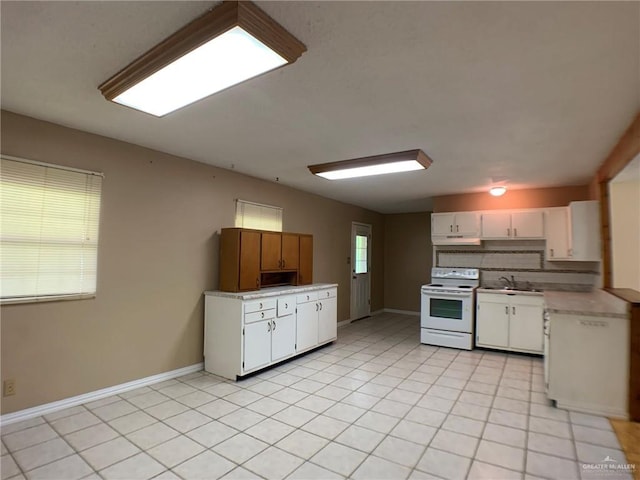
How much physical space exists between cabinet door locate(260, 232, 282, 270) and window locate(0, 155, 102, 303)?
1.88 meters

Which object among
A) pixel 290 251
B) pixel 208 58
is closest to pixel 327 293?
pixel 290 251

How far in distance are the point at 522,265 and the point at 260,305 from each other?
14.3ft

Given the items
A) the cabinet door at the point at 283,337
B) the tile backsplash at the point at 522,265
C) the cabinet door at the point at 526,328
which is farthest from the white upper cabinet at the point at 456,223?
the cabinet door at the point at 283,337

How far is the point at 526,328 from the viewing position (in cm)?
488

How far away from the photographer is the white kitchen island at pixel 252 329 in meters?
3.85

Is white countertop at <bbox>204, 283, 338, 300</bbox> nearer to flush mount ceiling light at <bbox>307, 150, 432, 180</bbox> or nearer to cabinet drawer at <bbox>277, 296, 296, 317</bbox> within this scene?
cabinet drawer at <bbox>277, 296, 296, 317</bbox>

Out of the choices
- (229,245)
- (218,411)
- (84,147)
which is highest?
(84,147)

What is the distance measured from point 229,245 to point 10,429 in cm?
248

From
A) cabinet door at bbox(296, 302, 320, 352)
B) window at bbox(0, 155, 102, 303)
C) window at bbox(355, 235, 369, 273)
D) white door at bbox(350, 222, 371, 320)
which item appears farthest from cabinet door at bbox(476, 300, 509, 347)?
window at bbox(0, 155, 102, 303)

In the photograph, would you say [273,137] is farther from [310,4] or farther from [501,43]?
[501,43]

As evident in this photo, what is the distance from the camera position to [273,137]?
323 cm

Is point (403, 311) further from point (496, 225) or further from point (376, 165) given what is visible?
point (376, 165)

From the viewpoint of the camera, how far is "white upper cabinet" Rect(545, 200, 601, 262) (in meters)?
4.34

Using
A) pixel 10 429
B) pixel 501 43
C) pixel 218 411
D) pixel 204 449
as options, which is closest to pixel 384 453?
pixel 204 449
